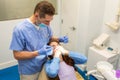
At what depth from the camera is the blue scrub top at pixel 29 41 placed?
1.31m

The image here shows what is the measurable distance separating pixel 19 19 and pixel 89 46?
1.36 m

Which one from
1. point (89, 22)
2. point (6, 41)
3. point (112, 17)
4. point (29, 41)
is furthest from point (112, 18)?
point (6, 41)

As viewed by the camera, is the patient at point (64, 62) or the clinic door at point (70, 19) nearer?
the patient at point (64, 62)

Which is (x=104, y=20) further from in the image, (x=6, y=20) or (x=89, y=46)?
(x=6, y=20)

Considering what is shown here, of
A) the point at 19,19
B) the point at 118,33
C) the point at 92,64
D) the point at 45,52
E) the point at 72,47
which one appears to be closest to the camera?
the point at 45,52

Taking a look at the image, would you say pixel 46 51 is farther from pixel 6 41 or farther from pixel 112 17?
pixel 6 41

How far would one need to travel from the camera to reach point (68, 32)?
2.95 m

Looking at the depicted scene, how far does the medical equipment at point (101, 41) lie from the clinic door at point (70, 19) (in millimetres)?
390

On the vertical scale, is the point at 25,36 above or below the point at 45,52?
above

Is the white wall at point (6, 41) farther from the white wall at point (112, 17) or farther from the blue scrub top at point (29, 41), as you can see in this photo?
the white wall at point (112, 17)

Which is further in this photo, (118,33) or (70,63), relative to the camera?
(118,33)

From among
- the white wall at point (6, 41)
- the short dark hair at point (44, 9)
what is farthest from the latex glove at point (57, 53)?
the white wall at point (6, 41)

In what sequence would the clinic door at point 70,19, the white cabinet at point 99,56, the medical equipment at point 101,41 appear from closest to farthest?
the white cabinet at point 99,56, the medical equipment at point 101,41, the clinic door at point 70,19

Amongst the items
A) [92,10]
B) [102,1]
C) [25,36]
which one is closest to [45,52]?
[25,36]
